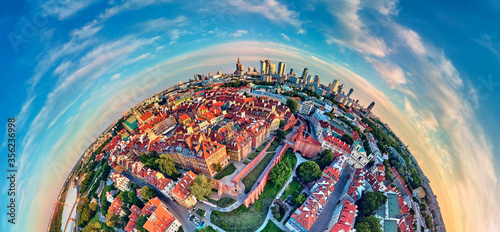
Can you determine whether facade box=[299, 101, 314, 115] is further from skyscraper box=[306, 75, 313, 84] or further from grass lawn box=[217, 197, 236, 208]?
skyscraper box=[306, 75, 313, 84]

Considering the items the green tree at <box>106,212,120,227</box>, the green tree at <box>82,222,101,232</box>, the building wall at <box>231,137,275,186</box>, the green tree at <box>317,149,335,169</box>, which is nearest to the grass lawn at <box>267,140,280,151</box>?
the building wall at <box>231,137,275,186</box>

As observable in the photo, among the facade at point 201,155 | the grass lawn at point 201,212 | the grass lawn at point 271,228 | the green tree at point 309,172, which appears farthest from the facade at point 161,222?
the green tree at point 309,172

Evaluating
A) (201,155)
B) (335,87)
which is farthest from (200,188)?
(335,87)

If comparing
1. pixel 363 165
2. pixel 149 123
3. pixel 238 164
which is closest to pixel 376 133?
pixel 363 165

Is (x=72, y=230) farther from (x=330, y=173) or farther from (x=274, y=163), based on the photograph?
(x=330, y=173)

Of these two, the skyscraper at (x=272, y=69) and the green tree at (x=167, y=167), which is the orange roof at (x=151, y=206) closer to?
the green tree at (x=167, y=167)

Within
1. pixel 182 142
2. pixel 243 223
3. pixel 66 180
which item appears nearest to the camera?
pixel 243 223
